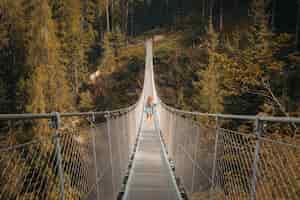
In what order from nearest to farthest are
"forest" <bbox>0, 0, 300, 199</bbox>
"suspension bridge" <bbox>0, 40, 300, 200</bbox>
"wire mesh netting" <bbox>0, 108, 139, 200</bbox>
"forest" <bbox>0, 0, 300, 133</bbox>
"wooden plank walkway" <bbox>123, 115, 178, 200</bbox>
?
"suspension bridge" <bbox>0, 40, 300, 200</bbox>
"wire mesh netting" <bbox>0, 108, 139, 200</bbox>
"forest" <bbox>0, 0, 300, 199</bbox>
"wooden plank walkway" <bbox>123, 115, 178, 200</bbox>
"forest" <bbox>0, 0, 300, 133</bbox>

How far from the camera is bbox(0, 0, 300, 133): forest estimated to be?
696 centimetres

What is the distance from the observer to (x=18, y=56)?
27.5ft

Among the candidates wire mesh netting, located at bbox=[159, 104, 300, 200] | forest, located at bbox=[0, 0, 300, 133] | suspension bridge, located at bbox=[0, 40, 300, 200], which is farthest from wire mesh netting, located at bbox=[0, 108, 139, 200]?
forest, located at bbox=[0, 0, 300, 133]

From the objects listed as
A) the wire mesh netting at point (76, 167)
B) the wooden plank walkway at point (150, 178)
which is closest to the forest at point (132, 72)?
the wire mesh netting at point (76, 167)

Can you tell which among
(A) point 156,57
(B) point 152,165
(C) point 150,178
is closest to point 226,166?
(C) point 150,178

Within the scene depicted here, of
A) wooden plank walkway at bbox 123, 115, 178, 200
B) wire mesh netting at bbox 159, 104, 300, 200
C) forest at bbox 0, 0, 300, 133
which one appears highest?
forest at bbox 0, 0, 300, 133

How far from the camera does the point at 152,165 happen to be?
12.1 feet

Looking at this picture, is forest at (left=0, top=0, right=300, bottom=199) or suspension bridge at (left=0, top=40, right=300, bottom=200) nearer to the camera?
suspension bridge at (left=0, top=40, right=300, bottom=200)

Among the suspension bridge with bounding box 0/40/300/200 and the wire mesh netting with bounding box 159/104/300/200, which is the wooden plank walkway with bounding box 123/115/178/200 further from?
the wire mesh netting with bounding box 159/104/300/200

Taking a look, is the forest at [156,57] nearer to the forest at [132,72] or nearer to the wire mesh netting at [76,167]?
the forest at [132,72]

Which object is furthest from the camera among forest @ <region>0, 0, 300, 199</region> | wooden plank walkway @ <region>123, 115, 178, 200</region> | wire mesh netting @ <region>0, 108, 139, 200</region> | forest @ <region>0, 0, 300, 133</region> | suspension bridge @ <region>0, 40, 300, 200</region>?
forest @ <region>0, 0, 300, 133</region>

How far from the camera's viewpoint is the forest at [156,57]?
6.96 metres

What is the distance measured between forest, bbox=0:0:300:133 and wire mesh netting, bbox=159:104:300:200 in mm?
2401

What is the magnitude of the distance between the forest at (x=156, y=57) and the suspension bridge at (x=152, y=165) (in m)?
2.47
